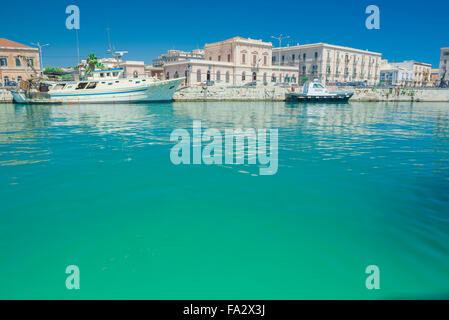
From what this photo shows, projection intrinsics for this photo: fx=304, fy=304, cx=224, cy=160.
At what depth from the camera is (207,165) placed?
26.2ft

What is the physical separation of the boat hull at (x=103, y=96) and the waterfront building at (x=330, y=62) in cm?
3604

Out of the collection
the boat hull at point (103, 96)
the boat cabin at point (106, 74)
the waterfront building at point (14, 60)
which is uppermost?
the waterfront building at point (14, 60)

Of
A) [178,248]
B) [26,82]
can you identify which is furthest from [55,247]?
[26,82]

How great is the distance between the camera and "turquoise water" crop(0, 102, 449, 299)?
3.35 m

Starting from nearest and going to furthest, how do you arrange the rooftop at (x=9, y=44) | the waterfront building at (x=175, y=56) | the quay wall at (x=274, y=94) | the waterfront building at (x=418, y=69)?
the quay wall at (x=274, y=94) < the rooftop at (x=9, y=44) < the waterfront building at (x=175, y=56) < the waterfront building at (x=418, y=69)

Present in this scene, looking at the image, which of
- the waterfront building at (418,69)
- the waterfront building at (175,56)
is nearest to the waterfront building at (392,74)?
the waterfront building at (418,69)

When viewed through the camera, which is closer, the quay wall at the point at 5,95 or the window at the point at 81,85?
the window at the point at 81,85

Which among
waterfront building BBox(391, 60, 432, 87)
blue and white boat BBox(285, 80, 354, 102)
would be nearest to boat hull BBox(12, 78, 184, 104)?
blue and white boat BBox(285, 80, 354, 102)

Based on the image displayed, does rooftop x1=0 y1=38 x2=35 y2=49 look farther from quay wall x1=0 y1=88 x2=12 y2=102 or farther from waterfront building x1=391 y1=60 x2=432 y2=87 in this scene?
waterfront building x1=391 y1=60 x2=432 y2=87

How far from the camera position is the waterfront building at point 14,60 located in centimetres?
4825

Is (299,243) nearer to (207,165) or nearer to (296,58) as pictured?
(207,165)

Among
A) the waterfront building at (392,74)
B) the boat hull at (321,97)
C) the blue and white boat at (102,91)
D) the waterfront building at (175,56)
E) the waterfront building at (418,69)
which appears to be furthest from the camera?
the waterfront building at (418,69)

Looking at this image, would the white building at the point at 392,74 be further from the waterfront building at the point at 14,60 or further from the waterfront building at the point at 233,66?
the waterfront building at the point at 14,60

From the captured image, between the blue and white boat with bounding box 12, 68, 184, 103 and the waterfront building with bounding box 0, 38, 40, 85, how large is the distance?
1698cm
